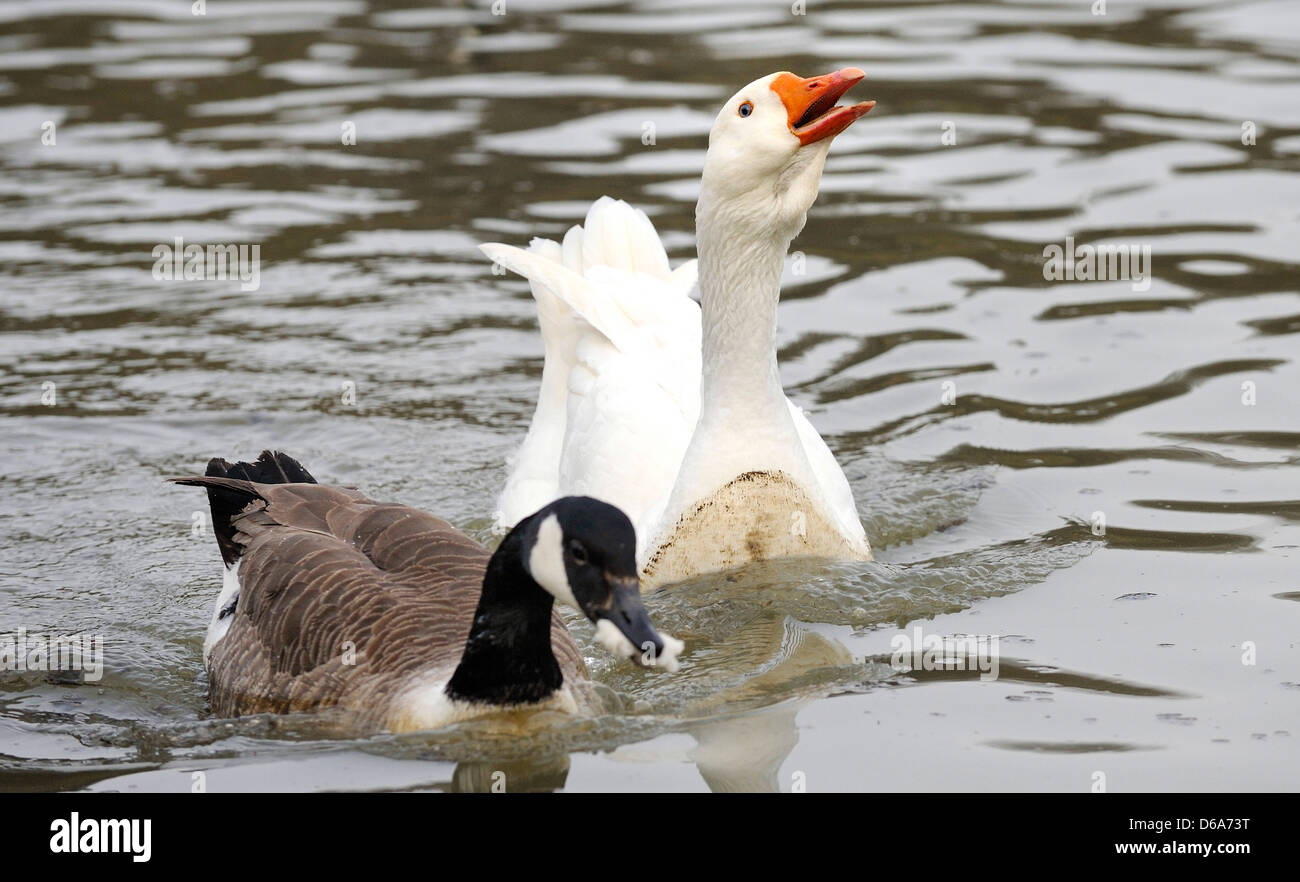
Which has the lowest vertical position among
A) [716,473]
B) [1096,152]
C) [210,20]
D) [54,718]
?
[54,718]

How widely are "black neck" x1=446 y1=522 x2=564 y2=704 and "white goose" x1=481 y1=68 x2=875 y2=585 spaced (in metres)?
1.89

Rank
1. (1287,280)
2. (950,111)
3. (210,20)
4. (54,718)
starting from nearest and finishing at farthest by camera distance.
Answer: (54,718), (1287,280), (950,111), (210,20)

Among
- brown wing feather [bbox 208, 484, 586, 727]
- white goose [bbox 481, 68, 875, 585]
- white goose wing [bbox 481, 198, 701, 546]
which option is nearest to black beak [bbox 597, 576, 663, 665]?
brown wing feather [bbox 208, 484, 586, 727]

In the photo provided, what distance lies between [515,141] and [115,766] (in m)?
9.82

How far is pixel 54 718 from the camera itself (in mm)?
6949

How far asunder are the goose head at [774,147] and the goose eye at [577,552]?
234 cm

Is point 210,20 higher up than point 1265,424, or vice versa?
point 210,20

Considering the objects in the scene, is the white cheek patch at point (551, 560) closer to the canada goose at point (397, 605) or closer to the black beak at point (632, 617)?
the canada goose at point (397, 605)

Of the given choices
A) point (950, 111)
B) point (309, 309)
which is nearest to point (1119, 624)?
point (309, 309)

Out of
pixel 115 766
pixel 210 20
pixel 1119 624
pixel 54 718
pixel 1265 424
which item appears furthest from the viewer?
pixel 210 20

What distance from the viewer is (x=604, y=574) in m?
5.59

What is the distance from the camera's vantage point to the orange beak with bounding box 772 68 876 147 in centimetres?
716

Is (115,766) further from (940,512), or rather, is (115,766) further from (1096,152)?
(1096,152)

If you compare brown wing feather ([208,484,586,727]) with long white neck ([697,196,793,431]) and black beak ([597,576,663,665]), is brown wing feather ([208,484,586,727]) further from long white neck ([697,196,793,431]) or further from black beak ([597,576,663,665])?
long white neck ([697,196,793,431])
